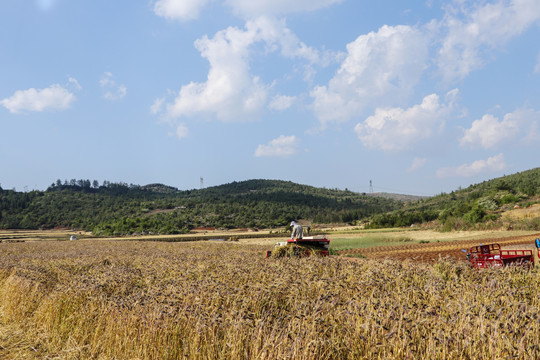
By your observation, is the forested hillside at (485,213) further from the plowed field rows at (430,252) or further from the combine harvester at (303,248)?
the combine harvester at (303,248)

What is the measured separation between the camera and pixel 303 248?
16922 mm

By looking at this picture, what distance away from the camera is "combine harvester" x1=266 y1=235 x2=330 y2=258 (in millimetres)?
16406

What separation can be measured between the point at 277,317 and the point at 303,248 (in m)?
11.3

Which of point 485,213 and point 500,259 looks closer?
point 500,259

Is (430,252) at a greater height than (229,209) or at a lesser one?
lesser

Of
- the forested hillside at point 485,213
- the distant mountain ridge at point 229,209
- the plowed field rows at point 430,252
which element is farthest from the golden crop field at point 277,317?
the distant mountain ridge at point 229,209

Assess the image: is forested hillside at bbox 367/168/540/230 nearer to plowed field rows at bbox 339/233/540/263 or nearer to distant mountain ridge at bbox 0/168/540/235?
distant mountain ridge at bbox 0/168/540/235

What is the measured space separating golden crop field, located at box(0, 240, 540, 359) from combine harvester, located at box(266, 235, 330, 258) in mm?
6294

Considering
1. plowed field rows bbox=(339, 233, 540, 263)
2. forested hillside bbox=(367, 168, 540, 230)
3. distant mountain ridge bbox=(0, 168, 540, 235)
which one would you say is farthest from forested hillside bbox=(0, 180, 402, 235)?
plowed field rows bbox=(339, 233, 540, 263)

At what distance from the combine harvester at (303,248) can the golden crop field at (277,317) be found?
20.7ft

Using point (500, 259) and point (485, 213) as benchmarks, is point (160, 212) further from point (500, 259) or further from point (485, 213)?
point (500, 259)

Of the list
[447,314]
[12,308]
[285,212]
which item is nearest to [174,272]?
[12,308]

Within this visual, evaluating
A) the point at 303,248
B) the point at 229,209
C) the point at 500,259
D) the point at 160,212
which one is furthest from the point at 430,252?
the point at 160,212

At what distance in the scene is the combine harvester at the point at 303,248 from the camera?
53.8ft
